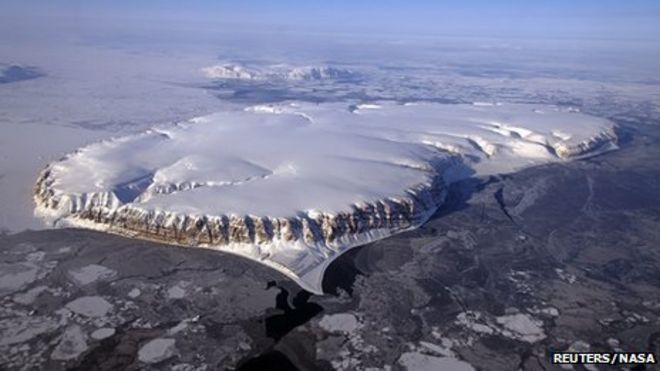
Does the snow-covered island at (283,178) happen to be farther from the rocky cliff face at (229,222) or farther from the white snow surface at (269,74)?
the white snow surface at (269,74)

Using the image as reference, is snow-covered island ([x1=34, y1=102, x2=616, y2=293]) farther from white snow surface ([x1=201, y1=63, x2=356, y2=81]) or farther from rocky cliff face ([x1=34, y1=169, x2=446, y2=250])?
white snow surface ([x1=201, y1=63, x2=356, y2=81])

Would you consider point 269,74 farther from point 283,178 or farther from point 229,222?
point 229,222

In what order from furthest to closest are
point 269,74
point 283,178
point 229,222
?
point 269,74 < point 283,178 < point 229,222

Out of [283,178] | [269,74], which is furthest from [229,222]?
[269,74]

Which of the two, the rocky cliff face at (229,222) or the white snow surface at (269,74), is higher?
the white snow surface at (269,74)

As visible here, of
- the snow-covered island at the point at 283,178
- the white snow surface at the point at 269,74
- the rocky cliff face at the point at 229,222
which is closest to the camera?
the rocky cliff face at the point at 229,222

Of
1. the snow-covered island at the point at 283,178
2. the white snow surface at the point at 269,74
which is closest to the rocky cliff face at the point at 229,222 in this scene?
the snow-covered island at the point at 283,178

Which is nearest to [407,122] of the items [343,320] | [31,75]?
[343,320]

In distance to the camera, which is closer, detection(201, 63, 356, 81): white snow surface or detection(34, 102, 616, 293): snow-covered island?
detection(34, 102, 616, 293): snow-covered island

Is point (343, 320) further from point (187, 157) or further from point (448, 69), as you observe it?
point (448, 69)

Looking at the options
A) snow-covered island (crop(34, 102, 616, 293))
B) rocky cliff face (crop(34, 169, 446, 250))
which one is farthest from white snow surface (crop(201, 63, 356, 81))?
rocky cliff face (crop(34, 169, 446, 250))
